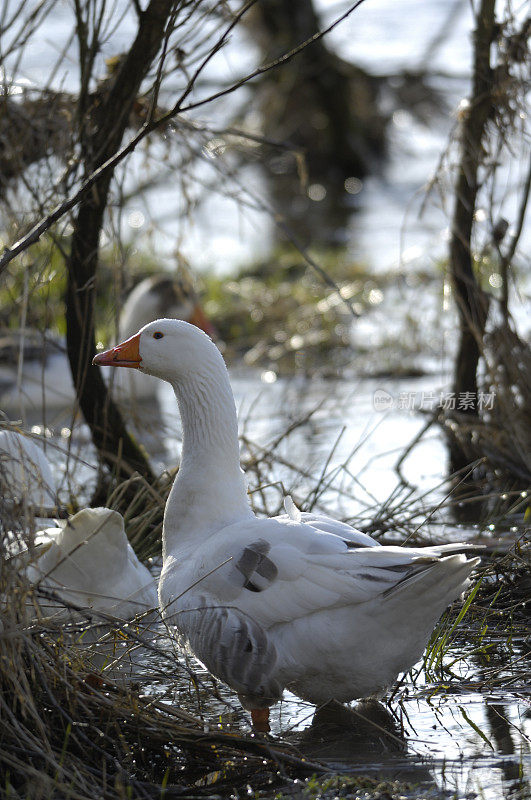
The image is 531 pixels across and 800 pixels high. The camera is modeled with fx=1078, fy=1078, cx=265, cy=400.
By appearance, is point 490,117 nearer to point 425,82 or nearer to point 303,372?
point 303,372

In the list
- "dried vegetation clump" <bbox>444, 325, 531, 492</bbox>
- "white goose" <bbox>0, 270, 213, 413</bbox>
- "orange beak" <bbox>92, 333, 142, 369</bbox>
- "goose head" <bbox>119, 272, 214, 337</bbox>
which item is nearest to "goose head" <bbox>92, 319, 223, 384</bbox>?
"orange beak" <bbox>92, 333, 142, 369</bbox>

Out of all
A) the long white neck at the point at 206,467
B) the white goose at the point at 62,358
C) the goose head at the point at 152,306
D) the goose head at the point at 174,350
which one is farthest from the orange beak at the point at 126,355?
the goose head at the point at 152,306

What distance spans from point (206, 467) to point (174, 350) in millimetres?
436

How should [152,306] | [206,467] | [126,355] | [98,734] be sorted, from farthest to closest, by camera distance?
[152,306] → [126,355] → [206,467] → [98,734]

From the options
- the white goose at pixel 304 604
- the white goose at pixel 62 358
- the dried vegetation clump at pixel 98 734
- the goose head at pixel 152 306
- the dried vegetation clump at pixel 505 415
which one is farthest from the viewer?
the goose head at pixel 152 306

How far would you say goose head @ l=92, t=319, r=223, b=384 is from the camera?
384cm

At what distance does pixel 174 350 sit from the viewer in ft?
12.6

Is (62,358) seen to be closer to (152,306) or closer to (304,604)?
(152,306)

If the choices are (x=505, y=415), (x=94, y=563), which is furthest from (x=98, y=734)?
(x=505, y=415)

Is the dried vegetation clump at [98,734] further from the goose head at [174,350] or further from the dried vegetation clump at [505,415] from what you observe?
the dried vegetation clump at [505,415]

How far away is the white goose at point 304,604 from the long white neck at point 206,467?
0.13 m

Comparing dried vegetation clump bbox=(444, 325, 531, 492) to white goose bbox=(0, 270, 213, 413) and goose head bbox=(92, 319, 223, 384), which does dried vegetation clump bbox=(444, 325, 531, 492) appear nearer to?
goose head bbox=(92, 319, 223, 384)

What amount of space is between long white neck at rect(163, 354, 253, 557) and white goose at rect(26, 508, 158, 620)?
223mm

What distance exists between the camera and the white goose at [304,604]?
3131 millimetres
